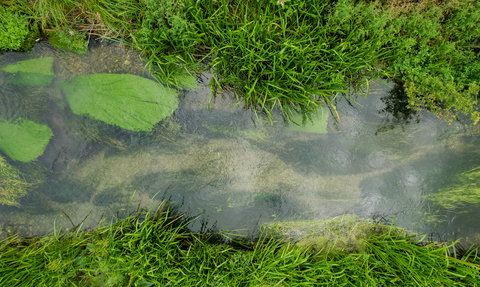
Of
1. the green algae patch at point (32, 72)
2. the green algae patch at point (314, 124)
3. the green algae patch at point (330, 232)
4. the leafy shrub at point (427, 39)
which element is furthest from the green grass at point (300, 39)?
the green algae patch at point (330, 232)

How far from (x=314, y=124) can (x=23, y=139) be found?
2881mm

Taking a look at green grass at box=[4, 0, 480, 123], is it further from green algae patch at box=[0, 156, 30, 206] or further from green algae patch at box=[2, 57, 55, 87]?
green algae patch at box=[0, 156, 30, 206]

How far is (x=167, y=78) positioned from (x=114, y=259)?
1641 millimetres

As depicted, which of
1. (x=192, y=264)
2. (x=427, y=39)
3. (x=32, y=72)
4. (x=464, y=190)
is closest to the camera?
(x=427, y=39)

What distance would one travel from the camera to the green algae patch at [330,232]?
6.89ft

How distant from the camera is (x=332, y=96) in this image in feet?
6.55

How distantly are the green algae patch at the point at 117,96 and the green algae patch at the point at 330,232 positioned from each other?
5.47 ft

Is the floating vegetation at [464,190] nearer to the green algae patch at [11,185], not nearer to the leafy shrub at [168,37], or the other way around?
the leafy shrub at [168,37]

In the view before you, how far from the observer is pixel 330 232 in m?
2.12

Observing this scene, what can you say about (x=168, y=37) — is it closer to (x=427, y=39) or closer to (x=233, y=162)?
(x=233, y=162)

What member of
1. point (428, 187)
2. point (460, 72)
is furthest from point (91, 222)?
point (460, 72)

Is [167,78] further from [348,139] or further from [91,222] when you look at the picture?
[348,139]

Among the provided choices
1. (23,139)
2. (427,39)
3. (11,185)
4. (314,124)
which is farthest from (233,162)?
(11,185)

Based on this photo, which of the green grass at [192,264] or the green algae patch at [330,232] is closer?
the green grass at [192,264]
